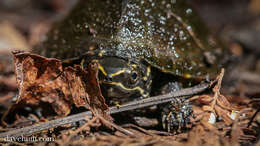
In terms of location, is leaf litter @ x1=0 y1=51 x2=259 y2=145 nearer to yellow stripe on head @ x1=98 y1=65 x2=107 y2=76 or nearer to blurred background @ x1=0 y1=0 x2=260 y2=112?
yellow stripe on head @ x1=98 y1=65 x2=107 y2=76

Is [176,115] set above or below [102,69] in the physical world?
below

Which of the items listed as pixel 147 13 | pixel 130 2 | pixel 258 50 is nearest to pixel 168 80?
pixel 147 13

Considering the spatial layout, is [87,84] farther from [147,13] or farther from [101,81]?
[147,13]

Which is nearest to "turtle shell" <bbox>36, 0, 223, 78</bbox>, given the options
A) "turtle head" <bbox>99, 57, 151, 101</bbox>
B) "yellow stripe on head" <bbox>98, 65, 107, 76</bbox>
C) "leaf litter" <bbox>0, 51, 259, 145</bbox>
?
"turtle head" <bbox>99, 57, 151, 101</bbox>

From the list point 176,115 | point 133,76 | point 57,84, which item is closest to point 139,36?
point 133,76

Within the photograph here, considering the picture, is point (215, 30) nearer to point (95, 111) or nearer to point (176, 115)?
point (176, 115)

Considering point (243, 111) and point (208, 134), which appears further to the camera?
point (243, 111)
